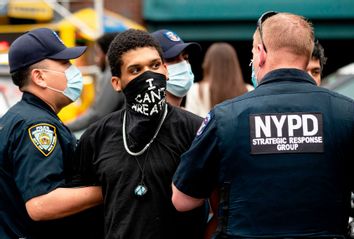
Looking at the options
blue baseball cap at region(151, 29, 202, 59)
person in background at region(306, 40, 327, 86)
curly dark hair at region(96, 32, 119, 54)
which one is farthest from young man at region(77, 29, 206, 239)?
curly dark hair at region(96, 32, 119, 54)

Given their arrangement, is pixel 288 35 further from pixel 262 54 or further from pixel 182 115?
pixel 182 115

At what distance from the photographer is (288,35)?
2.94 m

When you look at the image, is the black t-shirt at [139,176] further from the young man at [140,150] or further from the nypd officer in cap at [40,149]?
the nypd officer in cap at [40,149]

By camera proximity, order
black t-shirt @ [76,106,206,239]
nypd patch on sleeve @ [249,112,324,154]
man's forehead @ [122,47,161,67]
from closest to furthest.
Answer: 1. nypd patch on sleeve @ [249,112,324,154]
2. black t-shirt @ [76,106,206,239]
3. man's forehead @ [122,47,161,67]

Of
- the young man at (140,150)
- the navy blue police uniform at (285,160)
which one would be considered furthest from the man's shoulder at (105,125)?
the navy blue police uniform at (285,160)

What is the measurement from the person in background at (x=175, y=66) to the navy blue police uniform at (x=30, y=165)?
638mm

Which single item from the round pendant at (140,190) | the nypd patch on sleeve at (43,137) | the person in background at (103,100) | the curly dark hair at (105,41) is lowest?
the round pendant at (140,190)

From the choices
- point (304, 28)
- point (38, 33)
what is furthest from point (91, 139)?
point (304, 28)

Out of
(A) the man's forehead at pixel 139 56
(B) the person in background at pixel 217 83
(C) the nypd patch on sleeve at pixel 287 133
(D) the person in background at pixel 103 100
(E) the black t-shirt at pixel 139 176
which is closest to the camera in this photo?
(C) the nypd patch on sleeve at pixel 287 133

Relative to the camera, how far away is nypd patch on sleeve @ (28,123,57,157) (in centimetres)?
344

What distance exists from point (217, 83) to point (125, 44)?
2.53 meters

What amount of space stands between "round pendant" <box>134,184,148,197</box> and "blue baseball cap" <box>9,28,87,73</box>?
2.89ft

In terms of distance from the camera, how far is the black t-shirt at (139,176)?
318 cm

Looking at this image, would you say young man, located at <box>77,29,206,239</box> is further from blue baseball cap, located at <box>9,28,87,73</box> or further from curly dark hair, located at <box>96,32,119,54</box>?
curly dark hair, located at <box>96,32,119,54</box>
